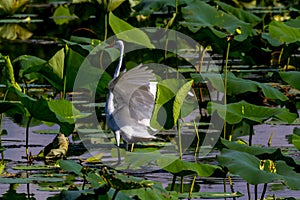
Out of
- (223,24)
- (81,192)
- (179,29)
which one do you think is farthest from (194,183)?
(179,29)

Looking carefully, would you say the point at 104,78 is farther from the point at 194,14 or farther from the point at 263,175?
the point at 263,175

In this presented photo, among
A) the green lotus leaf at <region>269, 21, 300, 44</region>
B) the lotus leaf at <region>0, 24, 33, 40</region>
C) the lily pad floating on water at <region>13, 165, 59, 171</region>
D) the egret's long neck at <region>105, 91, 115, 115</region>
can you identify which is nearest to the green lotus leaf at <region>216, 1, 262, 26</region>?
the green lotus leaf at <region>269, 21, 300, 44</region>

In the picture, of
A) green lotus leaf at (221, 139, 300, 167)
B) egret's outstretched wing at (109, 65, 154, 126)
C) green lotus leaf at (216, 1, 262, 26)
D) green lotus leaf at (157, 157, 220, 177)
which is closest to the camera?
green lotus leaf at (157, 157, 220, 177)

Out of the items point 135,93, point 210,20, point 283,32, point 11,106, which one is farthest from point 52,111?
point 210,20

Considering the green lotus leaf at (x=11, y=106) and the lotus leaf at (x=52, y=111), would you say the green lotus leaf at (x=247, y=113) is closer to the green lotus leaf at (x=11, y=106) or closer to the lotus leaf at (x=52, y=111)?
the lotus leaf at (x=52, y=111)

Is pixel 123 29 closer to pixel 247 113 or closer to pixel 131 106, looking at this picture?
pixel 131 106

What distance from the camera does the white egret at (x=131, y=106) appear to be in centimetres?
504

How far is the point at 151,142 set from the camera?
18.7 ft

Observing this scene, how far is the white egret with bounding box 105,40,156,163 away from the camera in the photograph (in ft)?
16.5

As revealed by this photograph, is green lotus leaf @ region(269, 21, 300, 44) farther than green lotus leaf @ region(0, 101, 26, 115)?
Yes

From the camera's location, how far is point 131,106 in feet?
17.3

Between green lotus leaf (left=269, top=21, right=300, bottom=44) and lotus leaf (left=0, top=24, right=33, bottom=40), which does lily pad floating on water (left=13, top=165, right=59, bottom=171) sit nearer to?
green lotus leaf (left=269, top=21, right=300, bottom=44)

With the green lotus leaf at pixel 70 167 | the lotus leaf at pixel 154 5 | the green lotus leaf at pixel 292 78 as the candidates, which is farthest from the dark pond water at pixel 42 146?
the lotus leaf at pixel 154 5

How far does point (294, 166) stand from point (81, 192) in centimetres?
113
